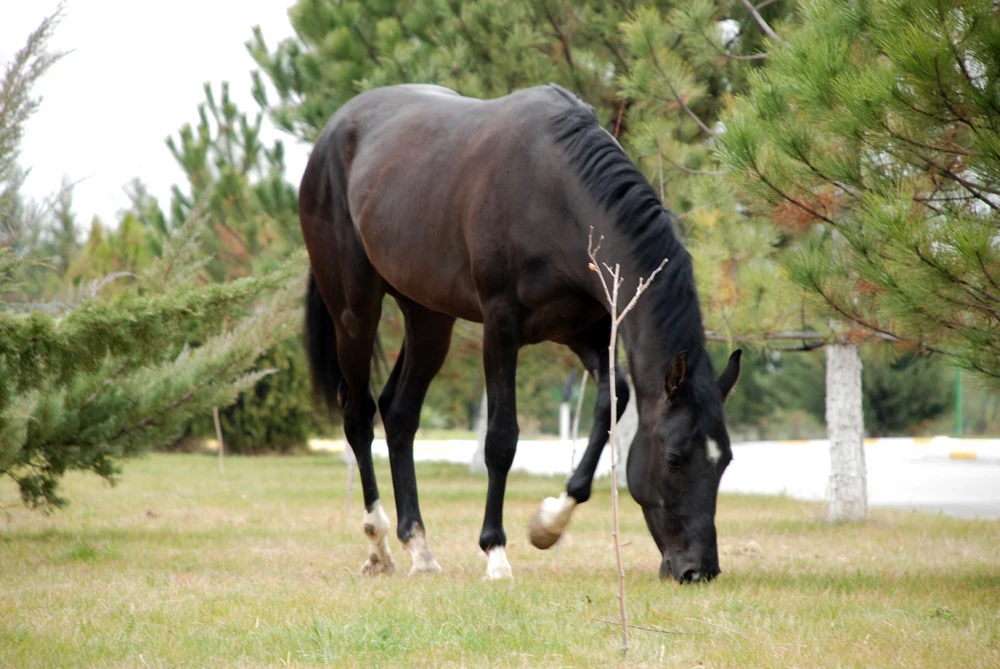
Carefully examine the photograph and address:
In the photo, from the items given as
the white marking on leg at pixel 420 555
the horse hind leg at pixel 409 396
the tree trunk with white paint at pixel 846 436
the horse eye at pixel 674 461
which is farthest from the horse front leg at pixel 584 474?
the tree trunk with white paint at pixel 846 436

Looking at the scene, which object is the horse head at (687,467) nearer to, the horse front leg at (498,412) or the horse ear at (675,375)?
the horse ear at (675,375)

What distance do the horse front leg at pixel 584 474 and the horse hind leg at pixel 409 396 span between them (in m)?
0.89

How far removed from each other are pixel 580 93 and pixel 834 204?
5.31 meters

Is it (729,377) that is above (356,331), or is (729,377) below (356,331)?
below

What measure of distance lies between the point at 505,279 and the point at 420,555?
1431 mm

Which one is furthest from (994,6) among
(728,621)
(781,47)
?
(728,621)

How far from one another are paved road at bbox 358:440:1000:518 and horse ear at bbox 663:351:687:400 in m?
5.52

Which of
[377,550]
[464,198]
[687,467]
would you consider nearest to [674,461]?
[687,467]

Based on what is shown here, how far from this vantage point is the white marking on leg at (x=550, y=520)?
4273 millimetres

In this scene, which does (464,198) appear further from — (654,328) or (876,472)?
(876,472)

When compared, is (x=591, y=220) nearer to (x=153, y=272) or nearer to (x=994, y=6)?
(x=994, y=6)

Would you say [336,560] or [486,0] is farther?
[486,0]

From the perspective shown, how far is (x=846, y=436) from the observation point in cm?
775

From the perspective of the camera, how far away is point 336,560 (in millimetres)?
5391
